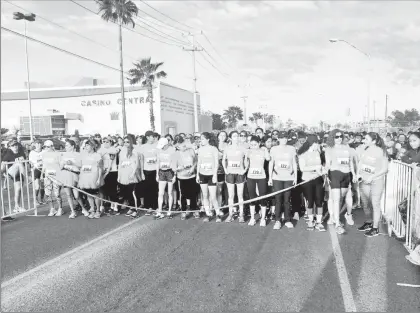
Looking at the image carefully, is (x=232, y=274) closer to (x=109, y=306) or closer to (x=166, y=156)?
(x=109, y=306)

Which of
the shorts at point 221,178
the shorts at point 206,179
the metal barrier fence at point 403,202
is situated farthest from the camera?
the shorts at point 221,178

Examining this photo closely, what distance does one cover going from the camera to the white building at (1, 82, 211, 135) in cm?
4434

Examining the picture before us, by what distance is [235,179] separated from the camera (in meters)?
7.77

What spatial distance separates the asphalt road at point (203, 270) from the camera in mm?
3991

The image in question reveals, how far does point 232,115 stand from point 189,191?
4133 inches

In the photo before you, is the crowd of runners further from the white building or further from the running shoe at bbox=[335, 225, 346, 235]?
the white building

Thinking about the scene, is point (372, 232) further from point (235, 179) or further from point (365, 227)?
point (235, 179)

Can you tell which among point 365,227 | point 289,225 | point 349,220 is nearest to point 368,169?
point 365,227

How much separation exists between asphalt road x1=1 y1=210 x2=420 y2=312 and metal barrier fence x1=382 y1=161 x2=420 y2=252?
0.31m

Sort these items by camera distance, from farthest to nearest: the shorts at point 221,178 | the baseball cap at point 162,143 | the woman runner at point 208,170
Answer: the shorts at point 221,178 → the baseball cap at point 162,143 → the woman runner at point 208,170

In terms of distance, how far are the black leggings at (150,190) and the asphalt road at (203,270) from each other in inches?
64.3

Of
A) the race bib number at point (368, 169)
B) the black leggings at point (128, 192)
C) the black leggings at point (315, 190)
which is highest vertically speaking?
the race bib number at point (368, 169)

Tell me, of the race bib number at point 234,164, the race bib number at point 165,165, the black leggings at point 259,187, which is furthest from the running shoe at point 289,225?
the race bib number at point 165,165

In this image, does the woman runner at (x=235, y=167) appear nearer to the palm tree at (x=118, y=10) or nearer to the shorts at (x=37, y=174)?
the shorts at (x=37, y=174)
